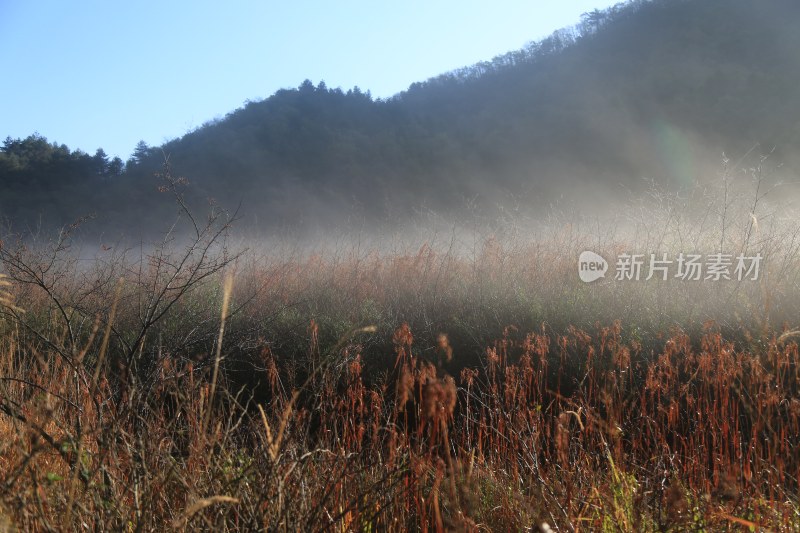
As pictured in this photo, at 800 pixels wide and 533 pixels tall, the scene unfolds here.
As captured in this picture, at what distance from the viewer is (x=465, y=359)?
189 inches

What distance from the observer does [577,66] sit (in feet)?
80.4

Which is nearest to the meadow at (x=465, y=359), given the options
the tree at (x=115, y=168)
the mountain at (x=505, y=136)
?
the mountain at (x=505, y=136)

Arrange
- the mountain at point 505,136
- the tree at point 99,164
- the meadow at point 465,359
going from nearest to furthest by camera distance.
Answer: the meadow at point 465,359
the mountain at point 505,136
the tree at point 99,164

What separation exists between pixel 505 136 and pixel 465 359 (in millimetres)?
18823

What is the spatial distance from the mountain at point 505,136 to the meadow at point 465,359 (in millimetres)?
10702

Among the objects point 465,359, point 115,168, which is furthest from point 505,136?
point 465,359

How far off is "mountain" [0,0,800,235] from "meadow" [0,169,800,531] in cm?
1070

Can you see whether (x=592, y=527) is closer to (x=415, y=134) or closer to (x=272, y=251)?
(x=272, y=251)

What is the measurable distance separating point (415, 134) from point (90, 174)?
12415 millimetres

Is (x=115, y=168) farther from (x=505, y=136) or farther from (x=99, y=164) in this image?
(x=505, y=136)

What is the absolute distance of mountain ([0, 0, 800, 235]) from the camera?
61.5 feet

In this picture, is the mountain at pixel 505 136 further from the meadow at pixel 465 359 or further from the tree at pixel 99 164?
the meadow at pixel 465 359

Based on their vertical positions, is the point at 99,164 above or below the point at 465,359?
above

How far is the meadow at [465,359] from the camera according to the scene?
229cm
